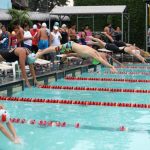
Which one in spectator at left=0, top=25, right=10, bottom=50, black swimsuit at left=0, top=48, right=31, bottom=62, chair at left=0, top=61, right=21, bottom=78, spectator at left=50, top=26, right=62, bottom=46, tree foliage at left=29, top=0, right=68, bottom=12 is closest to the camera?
black swimsuit at left=0, top=48, right=31, bottom=62

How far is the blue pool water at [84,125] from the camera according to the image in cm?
537

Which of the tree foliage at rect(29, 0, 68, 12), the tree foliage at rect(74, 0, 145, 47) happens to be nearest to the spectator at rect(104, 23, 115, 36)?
the tree foliage at rect(74, 0, 145, 47)

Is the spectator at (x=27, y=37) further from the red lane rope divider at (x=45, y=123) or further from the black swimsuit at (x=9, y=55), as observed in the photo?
the red lane rope divider at (x=45, y=123)

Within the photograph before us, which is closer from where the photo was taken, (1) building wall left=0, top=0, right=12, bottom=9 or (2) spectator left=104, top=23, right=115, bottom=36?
(2) spectator left=104, top=23, right=115, bottom=36

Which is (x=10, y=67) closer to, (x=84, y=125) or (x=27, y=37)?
(x=27, y=37)

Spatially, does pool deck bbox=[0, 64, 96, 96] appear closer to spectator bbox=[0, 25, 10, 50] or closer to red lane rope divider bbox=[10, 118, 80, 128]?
spectator bbox=[0, 25, 10, 50]

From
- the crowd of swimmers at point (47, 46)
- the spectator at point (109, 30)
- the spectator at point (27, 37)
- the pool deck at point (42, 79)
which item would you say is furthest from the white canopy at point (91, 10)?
the spectator at point (27, 37)

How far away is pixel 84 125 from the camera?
6410 mm

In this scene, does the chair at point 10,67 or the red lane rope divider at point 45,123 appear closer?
the red lane rope divider at point 45,123

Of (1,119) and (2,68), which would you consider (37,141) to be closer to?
(1,119)

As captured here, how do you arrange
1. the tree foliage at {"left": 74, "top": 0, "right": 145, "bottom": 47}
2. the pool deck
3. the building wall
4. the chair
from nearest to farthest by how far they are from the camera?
the pool deck < the chair < the building wall < the tree foliage at {"left": 74, "top": 0, "right": 145, "bottom": 47}

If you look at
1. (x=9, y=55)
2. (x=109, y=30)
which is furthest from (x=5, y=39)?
(x=109, y=30)

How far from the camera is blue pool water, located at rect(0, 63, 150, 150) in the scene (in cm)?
537

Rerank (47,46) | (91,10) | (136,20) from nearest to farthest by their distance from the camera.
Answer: (47,46) → (91,10) → (136,20)
